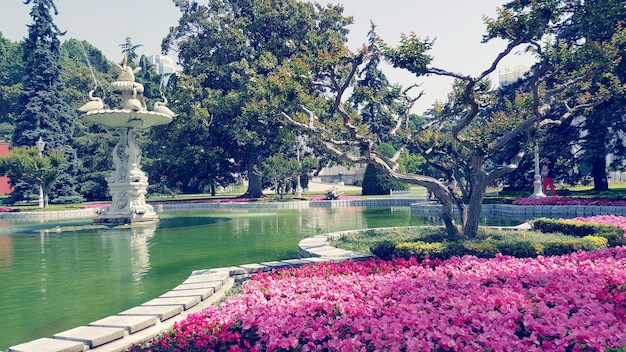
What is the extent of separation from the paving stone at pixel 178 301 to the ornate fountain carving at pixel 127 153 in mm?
16064

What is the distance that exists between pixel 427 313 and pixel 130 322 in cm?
366

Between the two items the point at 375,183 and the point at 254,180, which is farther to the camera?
the point at 254,180

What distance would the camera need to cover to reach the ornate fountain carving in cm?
2130

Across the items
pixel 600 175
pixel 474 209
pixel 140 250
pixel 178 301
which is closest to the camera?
pixel 178 301

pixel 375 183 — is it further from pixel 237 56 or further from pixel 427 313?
pixel 427 313

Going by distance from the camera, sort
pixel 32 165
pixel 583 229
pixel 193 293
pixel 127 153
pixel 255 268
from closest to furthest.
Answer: pixel 193 293 → pixel 255 268 → pixel 583 229 → pixel 127 153 → pixel 32 165

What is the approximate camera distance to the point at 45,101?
4131 centimetres

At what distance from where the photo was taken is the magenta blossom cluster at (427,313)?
434 cm

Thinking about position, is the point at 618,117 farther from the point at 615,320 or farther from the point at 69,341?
the point at 69,341

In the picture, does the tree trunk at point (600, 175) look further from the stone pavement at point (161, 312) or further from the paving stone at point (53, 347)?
the paving stone at point (53, 347)

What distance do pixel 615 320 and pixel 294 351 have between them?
3356 millimetres

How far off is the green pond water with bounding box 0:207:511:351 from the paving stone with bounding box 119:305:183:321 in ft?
3.45

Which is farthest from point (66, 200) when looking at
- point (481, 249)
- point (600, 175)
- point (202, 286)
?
point (600, 175)

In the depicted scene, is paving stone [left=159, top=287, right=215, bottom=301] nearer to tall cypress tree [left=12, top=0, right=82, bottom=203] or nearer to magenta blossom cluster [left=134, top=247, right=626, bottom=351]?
magenta blossom cluster [left=134, top=247, right=626, bottom=351]
